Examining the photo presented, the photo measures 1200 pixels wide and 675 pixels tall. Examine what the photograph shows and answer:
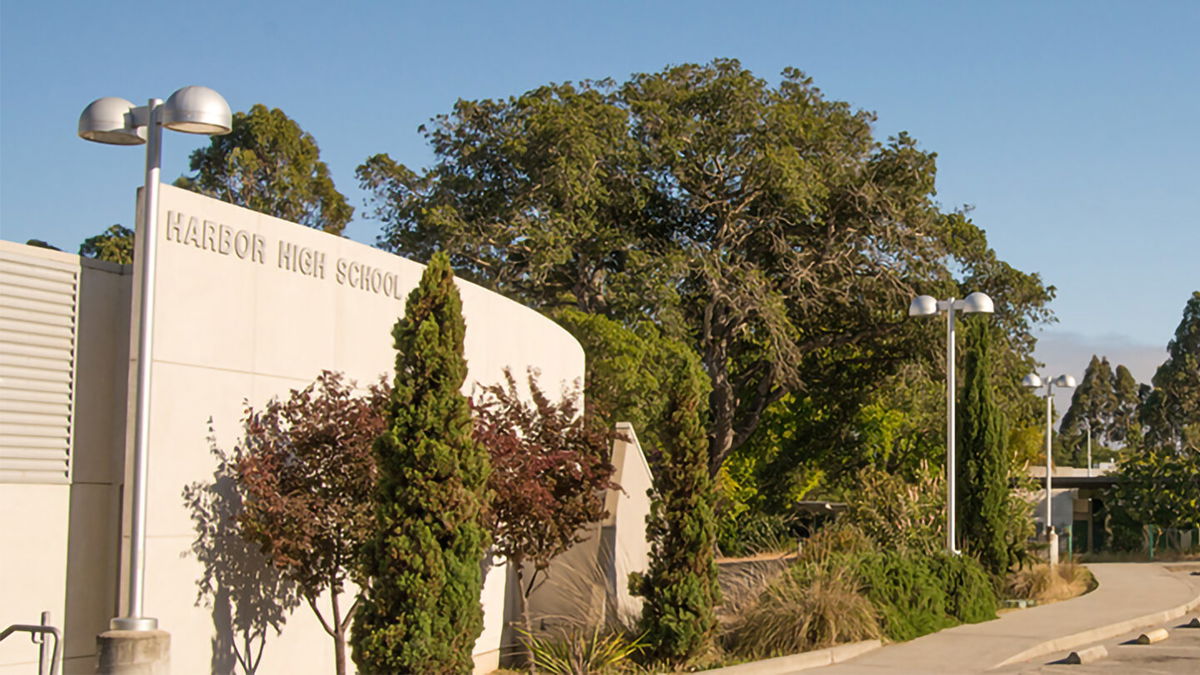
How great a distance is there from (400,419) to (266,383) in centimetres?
166

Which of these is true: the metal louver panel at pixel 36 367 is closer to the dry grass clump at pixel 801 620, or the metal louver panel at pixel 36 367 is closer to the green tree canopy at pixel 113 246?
→ the dry grass clump at pixel 801 620

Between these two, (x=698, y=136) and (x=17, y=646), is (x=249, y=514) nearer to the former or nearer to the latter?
(x=17, y=646)

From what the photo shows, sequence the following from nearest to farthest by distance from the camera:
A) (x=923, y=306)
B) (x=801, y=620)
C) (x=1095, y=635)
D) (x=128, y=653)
Answer: (x=128, y=653)
(x=801, y=620)
(x=1095, y=635)
(x=923, y=306)

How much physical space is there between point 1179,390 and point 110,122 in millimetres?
76214

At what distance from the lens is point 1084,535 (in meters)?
53.0

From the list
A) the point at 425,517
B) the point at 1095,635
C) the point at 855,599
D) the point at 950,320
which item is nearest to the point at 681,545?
the point at 855,599

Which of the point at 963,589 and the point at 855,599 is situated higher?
the point at 855,599

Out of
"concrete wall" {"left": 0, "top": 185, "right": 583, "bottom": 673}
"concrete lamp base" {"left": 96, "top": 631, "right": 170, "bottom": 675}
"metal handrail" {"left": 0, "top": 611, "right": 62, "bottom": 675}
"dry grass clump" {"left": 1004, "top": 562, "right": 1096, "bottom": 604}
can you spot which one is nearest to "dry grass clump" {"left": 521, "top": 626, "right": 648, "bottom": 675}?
"concrete wall" {"left": 0, "top": 185, "right": 583, "bottom": 673}

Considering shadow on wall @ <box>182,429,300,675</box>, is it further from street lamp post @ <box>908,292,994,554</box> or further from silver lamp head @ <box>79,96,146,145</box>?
street lamp post @ <box>908,292,994,554</box>

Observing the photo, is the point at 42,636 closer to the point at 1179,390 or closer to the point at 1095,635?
the point at 1095,635

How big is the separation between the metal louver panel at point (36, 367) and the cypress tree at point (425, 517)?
2678 millimetres

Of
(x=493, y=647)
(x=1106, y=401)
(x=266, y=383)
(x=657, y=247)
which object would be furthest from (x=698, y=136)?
(x=1106, y=401)

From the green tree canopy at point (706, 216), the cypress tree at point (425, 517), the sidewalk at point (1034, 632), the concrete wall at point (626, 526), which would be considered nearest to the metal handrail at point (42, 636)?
the cypress tree at point (425, 517)

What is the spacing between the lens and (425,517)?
11.4 metres
